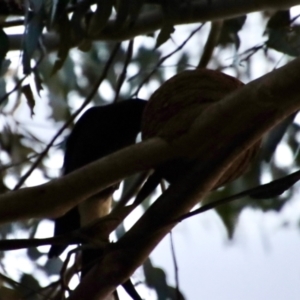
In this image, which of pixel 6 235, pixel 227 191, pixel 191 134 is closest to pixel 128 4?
pixel 191 134

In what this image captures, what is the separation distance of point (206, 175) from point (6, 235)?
1.16m

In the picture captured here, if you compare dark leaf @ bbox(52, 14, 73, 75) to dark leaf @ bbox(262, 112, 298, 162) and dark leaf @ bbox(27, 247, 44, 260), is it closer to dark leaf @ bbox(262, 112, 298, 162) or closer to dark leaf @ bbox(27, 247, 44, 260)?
dark leaf @ bbox(262, 112, 298, 162)

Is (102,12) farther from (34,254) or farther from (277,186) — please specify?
(34,254)

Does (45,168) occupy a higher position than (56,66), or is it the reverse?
(45,168)

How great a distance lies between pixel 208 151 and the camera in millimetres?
948

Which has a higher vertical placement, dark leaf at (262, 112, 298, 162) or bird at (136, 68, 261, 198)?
dark leaf at (262, 112, 298, 162)

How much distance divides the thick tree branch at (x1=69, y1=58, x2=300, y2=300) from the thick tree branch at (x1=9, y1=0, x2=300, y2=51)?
1.60 ft

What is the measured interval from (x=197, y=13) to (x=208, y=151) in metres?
0.62

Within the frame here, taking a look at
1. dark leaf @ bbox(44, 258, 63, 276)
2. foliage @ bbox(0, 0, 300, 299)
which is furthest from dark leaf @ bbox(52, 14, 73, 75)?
dark leaf @ bbox(44, 258, 63, 276)

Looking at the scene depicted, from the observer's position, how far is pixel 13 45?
175 cm

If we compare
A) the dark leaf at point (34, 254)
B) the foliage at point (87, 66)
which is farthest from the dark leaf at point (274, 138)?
the dark leaf at point (34, 254)

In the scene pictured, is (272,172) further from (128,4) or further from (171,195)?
(171,195)

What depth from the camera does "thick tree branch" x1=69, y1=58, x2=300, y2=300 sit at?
894 millimetres

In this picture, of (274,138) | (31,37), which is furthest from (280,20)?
(31,37)
